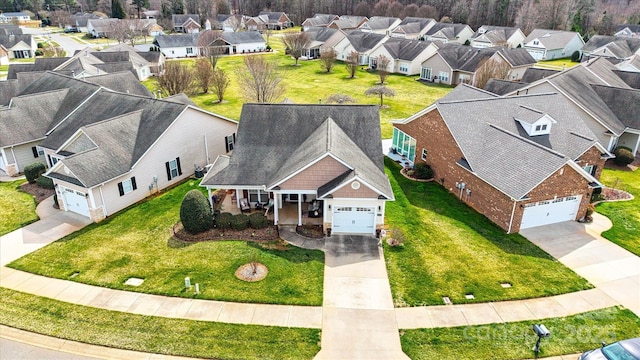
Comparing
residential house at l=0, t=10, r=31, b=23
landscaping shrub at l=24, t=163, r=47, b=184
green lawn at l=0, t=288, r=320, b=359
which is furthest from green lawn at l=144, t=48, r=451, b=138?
residential house at l=0, t=10, r=31, b=23

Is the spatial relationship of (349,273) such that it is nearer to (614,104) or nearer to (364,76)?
(614,104)

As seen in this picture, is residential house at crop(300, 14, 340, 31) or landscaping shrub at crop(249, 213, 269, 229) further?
residential house at crop(300, 14, 340, 31)

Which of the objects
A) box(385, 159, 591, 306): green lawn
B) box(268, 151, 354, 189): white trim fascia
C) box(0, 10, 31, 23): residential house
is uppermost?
box(0, 10, 31, 23): residential house

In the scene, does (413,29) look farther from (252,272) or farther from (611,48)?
(252,272)

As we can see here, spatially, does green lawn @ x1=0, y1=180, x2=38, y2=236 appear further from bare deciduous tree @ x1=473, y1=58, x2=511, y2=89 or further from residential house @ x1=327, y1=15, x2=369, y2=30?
residential house @ x1=327, y1=15, x2=369, y2=30

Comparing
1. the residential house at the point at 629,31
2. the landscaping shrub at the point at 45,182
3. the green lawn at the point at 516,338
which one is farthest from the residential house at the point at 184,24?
the green lawn at the point at 516,338

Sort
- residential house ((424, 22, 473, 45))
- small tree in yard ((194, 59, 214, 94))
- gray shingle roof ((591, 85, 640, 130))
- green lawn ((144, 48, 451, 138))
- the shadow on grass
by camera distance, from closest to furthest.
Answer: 1. the shadow on grass
2. gray shingle roof ((591, 85, 640, 130))
3. green lawn ((144, 48, 451, 138))
4. small tree in yard ((194, 59, 214, 94))
5. residential house ((424, 22, 473, 45))

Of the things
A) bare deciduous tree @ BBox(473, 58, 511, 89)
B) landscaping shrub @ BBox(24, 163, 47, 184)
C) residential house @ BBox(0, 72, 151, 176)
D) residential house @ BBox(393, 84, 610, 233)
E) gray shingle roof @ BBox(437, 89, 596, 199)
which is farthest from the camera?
bare deciduous tree @ BBox(473, 58, 511, 89)
